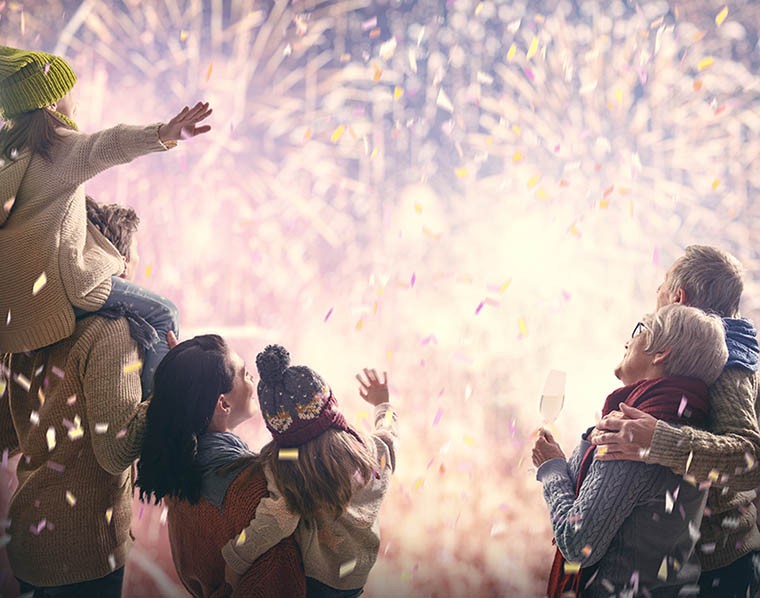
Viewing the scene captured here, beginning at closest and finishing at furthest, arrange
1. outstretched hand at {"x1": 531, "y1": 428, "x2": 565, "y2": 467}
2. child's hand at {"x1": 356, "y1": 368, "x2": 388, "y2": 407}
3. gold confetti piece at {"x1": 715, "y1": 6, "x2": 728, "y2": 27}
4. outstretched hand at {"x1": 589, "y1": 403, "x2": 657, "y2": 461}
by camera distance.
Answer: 1. outstretched hand at {"x1": 589, "y1": 403, "x2": 657, "y2": 461}
2. outstretched hand at {"x1": 531, "y1": 428, "x2": 565, "y2": 467}
3. child's hand at {"x1": 356, "y1": 368, "x2": 388, "y2": 407}
4. gold confetti piece at {"x1": 715, "y1": 6, "x2": 728, "y2": 27}

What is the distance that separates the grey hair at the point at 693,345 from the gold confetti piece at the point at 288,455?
0.72 metres

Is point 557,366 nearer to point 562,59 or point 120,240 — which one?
point 562,59

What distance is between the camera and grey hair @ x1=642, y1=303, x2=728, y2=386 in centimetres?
136

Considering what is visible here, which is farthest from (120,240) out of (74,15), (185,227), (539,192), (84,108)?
(539,192)

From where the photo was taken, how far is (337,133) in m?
2.43

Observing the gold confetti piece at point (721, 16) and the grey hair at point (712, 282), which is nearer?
the grey hair at point (712, 282)

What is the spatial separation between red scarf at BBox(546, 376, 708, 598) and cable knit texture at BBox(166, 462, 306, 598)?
0.54m

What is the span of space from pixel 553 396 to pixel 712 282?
411 mm

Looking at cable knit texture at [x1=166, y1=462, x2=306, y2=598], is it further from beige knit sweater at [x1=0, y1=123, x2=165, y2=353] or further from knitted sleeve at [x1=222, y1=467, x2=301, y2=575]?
beige knit sweater at [x1=0, y1=123, x2=165, y2=353]

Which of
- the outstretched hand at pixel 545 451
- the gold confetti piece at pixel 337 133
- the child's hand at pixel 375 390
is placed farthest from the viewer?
the gold confetti piece at pixel 337 133

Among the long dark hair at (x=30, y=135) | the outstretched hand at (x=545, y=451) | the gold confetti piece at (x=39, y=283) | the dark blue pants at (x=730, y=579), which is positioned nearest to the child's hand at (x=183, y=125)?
the long dark hair at (x=30, y=135)

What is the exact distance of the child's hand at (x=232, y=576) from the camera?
1379mm

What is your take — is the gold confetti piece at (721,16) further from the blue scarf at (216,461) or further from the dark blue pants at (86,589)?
the dark blue pants at (86,589)

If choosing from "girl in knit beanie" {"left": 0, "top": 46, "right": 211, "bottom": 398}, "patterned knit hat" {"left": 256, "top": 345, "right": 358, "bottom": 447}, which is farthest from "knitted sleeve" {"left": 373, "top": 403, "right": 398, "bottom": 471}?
"girl in knit beanie" {"left": 0, "top": 46, "right": 211, "bottom": 398}
